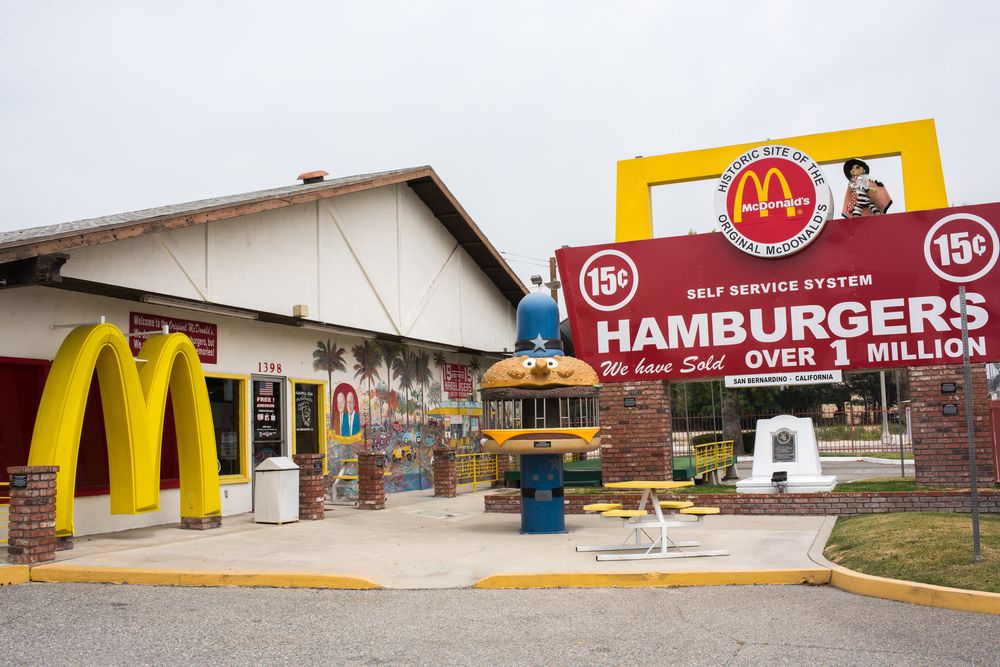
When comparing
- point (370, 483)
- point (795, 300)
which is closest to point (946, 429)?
point (795, 300)

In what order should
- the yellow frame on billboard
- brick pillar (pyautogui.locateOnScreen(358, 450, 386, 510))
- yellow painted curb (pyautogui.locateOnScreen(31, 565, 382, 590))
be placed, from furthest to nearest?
brick pillar (pyautogui.locateOnScreen(358, 450, 386, 510)) < the yellow frame on billboard < yellow painted curb (pyautogui.locateOnScreen(31, 565, 382, 590))

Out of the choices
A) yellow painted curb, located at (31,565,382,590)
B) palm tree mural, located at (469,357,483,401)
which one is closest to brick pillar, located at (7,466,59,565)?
yellow painted curb, located at (31,565,382,590)

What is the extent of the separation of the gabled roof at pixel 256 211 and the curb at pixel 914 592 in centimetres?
946

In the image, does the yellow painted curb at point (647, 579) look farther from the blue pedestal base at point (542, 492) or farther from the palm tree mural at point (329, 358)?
the palm tree mural at point (329, 358)

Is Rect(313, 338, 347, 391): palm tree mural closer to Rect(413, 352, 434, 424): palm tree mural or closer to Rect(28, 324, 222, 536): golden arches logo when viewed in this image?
Rect(413, 352, 434, 424): palm tree mural

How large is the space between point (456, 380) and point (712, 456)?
6.96 metres

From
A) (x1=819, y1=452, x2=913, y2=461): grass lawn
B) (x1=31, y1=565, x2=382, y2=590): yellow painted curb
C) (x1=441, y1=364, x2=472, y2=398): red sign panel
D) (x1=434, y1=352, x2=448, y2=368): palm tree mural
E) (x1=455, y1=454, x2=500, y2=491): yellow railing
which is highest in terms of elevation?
(x1=434, y1=352, x2=448, y2=368): palm tree mural

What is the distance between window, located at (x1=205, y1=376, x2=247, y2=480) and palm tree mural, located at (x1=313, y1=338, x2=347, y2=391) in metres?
2.48

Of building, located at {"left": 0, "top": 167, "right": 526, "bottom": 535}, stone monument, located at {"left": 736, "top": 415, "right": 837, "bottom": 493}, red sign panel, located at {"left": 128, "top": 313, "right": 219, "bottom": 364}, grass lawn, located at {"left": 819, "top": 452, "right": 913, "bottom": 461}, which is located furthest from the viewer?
grass lawn, located at {"left": 819, "top": 452, "right": 913, "bottom": 461}

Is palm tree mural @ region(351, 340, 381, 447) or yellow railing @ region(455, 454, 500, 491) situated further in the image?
yellow railing @ region(455, 454, 500, 491)

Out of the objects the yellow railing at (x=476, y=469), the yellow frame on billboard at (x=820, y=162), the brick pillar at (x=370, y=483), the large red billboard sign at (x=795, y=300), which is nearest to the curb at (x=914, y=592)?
the large red billboard sign at (x=795, y=300)

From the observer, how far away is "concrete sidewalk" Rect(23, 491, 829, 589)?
9.66m

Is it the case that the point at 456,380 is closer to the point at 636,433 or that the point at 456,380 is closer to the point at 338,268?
the point at 338,268

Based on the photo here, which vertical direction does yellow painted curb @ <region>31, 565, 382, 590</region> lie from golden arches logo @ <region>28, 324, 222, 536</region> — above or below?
below
